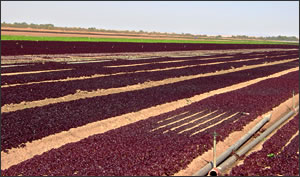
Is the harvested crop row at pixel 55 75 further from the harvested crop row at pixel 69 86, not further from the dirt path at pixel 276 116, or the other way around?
the dirt path at pixel 276 116

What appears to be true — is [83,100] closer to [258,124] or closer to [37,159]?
[37,159]

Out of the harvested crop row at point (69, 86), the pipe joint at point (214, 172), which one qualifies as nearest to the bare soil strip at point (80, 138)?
the pipe joint at point (214, 172)

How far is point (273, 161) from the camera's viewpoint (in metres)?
12.8

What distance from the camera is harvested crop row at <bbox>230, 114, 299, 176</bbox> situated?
39.3 ft

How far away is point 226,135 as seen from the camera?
650 inches

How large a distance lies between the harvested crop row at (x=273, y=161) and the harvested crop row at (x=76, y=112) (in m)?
9.38

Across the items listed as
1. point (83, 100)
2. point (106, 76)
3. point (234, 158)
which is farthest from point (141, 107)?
point (106, 76)

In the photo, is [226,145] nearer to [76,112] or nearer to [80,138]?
[80,138]

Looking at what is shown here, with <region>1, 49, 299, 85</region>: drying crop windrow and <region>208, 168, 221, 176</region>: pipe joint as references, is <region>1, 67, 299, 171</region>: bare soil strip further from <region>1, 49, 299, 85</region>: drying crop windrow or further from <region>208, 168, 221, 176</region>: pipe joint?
<region>1, 49, 299, 85</region>: drying crop windrow

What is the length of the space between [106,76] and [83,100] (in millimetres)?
11657

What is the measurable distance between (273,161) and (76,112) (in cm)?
1211

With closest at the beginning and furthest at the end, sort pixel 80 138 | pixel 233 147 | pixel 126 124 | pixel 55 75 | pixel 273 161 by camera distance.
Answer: pixel 273 161 < pixel 233 147 < pixel 80 138 < pixel 126 124 < pixel 55 75

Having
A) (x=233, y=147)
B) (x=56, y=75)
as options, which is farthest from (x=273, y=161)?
(x=56, y=75)

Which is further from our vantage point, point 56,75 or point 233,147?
point 56,75
